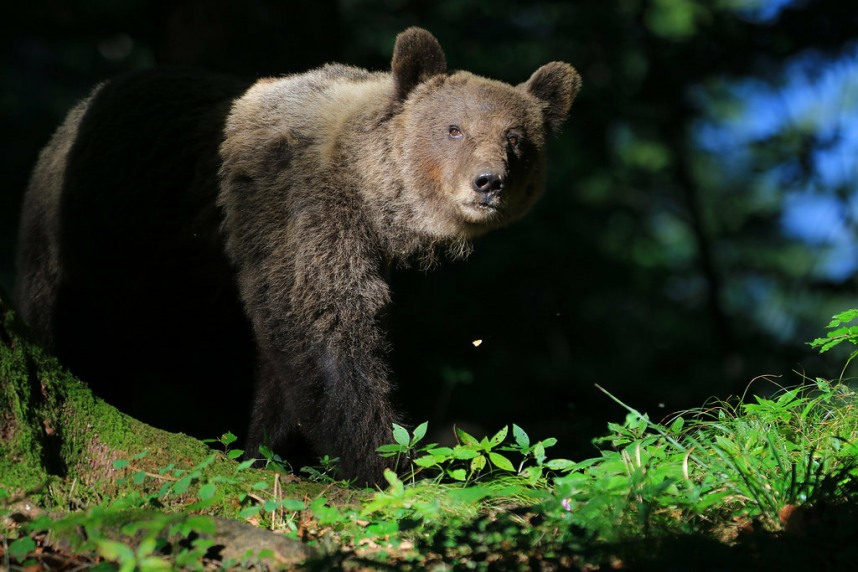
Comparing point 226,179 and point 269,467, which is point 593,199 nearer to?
point 226,179

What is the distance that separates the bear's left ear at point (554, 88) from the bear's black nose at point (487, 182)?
109 centimetres

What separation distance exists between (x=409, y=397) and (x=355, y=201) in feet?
16.2

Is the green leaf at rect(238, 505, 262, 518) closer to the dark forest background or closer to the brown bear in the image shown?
the brown bear

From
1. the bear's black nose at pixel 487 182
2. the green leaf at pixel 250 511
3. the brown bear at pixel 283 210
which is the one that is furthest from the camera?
the bear's black nose at pixel 487 182

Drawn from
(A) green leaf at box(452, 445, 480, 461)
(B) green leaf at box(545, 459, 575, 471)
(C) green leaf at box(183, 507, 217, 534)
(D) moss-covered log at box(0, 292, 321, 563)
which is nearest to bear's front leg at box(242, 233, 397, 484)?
(D) moss-covered log at box(0, 292, 321, 563)

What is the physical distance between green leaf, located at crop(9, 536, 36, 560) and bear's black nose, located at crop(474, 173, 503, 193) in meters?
3.46

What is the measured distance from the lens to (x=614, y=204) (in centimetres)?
1318

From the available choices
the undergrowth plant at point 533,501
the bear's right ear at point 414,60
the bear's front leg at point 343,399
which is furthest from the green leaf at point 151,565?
the bear's right ear at point 414,60

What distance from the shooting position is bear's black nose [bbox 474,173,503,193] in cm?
562

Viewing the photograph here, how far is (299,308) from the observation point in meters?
5.36

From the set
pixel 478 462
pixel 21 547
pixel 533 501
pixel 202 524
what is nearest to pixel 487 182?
pixel 478 462

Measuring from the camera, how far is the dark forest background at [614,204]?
10.7m

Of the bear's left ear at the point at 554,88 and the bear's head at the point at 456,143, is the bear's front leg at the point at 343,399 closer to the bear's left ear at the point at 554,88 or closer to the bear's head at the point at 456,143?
the bear's head at the point at 456,143

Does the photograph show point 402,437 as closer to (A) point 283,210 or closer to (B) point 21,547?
(B) point 21,547
